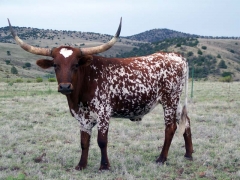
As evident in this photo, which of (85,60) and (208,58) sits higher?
(85,60)

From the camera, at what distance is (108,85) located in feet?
20.0

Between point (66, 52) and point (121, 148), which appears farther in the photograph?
point (121, 148)

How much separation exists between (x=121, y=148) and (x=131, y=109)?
1.76 meters

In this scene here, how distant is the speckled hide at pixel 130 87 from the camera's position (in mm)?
6027

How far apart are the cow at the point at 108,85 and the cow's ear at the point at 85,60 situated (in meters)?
0.02

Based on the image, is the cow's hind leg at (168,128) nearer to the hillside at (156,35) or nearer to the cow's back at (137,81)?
the cow's back at (137,81)

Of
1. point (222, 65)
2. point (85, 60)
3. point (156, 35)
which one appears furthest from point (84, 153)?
point (156, 35)

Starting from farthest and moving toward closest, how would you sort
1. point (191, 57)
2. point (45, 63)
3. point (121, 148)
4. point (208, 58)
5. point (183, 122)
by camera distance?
point (191, 57) → point (208, 58) → point (121, 148) → point (183, 122) → point (45, 63)

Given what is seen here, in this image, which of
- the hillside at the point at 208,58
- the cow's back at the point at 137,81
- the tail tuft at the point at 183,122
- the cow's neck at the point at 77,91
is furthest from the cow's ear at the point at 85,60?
the hillside at the point at 208,58

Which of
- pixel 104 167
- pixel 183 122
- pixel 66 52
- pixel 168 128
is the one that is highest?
pixel 66 52

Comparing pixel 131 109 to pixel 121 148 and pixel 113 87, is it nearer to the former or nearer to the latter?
pixel 113 87

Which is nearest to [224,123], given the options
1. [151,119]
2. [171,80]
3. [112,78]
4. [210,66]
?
[151,119]

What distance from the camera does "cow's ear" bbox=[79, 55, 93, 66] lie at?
5672 millimetres

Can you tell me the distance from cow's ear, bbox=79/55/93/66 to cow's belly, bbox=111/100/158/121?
3.42 ft
